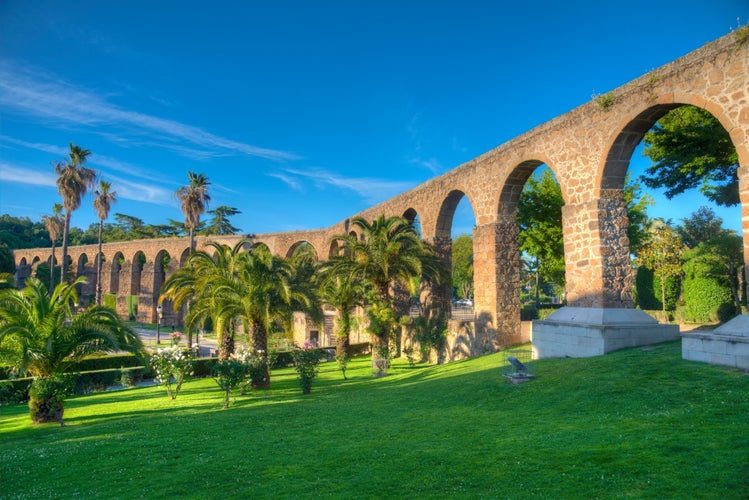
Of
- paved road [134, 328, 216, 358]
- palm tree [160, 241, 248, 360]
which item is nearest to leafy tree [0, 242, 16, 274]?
paved road [134, 328, 216, 358]

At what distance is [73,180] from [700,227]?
139 feet

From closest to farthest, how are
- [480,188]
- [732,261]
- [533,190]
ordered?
[480,188], [732,261], [533,190]

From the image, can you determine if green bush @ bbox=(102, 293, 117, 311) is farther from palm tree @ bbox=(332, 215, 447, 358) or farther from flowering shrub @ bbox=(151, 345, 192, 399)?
flowering shrub @ bbox=(151, 345, 192, 399)

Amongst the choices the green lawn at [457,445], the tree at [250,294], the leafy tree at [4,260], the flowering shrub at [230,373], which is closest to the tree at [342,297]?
the tree at [250,294]

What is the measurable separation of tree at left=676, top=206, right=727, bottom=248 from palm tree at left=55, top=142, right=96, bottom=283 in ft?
135

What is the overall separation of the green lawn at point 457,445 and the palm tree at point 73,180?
25977 millimetres

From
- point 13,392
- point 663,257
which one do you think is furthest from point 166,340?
point 663,257

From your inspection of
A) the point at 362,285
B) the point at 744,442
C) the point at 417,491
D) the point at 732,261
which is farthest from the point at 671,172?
the point at 417,491

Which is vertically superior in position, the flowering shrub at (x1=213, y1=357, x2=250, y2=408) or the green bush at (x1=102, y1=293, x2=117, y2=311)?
the green bush at (x1=102, y1=293, x2=117, y2=311)

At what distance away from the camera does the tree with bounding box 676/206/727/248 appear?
1251 inches

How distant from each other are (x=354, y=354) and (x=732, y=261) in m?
16.0

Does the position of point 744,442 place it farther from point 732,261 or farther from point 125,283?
point 125,283

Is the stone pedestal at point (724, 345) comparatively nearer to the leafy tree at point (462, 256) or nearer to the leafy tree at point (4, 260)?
the leafy tree at point (462, 256)

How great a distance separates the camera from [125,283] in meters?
43.6
